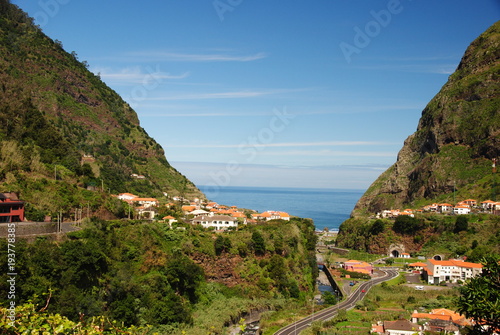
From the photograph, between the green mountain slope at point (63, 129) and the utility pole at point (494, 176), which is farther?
the utility pole at point (494, 176)

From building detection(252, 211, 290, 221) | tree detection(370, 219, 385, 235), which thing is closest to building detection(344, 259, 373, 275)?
building detection(252, 211, 290, 221)

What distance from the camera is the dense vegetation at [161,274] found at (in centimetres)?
2512

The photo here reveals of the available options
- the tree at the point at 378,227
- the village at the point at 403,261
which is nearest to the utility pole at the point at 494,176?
the village at the point at 403,261

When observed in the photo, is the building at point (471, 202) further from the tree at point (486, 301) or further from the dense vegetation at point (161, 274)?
the tree at point (486, 301)

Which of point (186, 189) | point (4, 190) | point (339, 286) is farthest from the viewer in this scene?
point (186, 189)

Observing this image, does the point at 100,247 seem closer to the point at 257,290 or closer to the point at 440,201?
the point at 257,290

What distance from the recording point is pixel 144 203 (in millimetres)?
58188

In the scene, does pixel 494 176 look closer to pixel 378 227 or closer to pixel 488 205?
pixel 488 205

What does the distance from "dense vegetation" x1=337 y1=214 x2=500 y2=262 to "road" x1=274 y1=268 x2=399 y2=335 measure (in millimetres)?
12380

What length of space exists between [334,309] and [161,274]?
16.7 m

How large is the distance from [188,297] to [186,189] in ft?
177

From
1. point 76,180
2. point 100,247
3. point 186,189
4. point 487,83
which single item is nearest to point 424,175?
point 487,83

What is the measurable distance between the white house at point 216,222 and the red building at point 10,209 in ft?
71.3

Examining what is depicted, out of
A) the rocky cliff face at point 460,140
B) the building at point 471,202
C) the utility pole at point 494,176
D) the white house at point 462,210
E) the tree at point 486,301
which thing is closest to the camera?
the tree at point 486,301
